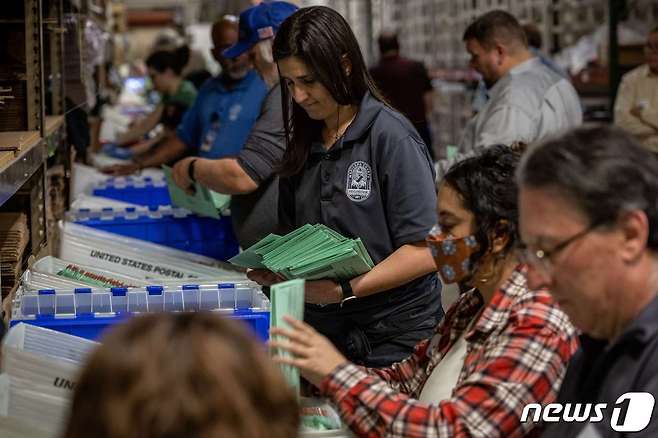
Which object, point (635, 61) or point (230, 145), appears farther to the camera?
point (635, 61)

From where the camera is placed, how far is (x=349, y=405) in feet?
6.83

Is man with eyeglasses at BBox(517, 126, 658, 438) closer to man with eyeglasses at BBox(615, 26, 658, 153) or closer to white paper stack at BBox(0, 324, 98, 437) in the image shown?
white paper stack at BBox(0, 324, 98, 437)

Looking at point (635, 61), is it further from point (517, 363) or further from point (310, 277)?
point (517, 363)

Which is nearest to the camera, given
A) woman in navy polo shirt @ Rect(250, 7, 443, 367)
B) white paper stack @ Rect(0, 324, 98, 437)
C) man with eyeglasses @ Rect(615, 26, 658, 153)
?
white paper stack @ Rect(0, 324, 98, 437)

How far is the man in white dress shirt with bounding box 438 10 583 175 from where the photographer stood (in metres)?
5.51

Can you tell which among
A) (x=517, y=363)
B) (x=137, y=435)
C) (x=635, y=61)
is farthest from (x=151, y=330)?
(x=635, y=61)

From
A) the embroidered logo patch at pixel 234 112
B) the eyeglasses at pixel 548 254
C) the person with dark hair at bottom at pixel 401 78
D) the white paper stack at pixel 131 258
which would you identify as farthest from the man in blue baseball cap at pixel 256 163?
the person with dark hair at bottom at pixel 401 78

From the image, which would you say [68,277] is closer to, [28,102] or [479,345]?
[28,102]

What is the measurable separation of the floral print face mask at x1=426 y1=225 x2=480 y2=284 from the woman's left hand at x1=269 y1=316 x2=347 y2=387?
0.30m

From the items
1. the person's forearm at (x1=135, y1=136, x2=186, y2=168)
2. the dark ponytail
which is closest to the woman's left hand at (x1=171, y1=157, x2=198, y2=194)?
the person's forearm at (x1=135, y1=136, x2=186, y2=168)

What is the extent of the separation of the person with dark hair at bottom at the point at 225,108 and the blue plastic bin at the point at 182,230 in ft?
1.26

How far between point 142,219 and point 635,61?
19.5ft

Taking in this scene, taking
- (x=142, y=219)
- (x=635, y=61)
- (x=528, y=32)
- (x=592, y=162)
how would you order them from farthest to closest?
(x=635, y=61), (x=528, y=32), (x=142, y=219), (x=592, y=162)

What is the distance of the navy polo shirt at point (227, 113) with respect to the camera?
483 centimetres
